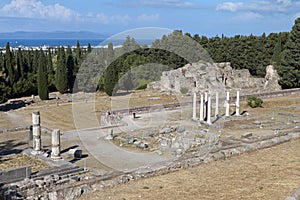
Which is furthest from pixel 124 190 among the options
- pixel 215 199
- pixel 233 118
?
pixel 233 118

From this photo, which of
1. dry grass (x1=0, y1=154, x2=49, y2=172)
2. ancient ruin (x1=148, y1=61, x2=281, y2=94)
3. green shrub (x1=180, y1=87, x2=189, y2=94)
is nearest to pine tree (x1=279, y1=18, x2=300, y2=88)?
ancient ruin (x1=148, y1=61, x2=281, y2=94)

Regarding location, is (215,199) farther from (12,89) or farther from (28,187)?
(12,89)

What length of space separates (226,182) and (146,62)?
3746 cm

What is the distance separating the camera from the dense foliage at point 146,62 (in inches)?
1796

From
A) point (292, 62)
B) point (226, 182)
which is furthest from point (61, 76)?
point (226, 182)

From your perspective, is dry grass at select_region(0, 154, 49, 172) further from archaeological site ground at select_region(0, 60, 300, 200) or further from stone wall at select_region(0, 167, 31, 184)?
stone wall at select_region(0, 167, 31, 184)

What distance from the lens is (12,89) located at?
51.2 m

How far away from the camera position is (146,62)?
5131cm

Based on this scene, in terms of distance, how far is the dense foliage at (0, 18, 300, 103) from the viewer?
45.6 m

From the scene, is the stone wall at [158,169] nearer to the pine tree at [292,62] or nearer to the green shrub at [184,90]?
the green shrub at [184,90]

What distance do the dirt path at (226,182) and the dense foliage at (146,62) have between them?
2879cm

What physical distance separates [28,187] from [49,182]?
115 cm

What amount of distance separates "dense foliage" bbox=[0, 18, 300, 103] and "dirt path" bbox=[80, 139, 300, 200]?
28.8m

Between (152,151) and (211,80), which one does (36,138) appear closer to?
(152,151)
